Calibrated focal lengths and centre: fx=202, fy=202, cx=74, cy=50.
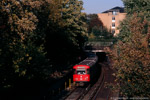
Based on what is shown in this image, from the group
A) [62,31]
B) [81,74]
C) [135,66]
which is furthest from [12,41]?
[62,31]

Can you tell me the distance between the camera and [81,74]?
2422 cm

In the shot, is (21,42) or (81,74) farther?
(81,74)

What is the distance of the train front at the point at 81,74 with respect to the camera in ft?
78.9

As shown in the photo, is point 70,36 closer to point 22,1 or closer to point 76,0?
point 76,0

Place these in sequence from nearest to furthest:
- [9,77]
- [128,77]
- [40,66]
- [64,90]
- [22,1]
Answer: [128,77] < [9,77] < [22,1] < [40,66] < [64,90]

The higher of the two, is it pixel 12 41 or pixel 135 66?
pixel 12 41

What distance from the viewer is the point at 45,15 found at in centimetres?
2609

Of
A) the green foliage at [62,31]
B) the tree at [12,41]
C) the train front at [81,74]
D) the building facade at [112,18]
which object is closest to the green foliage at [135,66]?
the tree at [12,41]

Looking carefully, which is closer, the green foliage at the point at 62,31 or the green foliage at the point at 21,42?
the green foliage at the point at 21,42

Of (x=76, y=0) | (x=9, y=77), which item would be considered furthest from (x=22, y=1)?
(x=76, y=0)

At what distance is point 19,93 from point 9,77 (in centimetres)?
444

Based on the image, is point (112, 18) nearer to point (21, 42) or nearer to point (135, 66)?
point (21, 42)

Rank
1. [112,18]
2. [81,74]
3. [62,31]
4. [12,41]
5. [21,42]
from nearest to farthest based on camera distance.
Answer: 1. [12,41]
2. [21,42]
3. [81,74]
4. [62,31]
5. [112,18]

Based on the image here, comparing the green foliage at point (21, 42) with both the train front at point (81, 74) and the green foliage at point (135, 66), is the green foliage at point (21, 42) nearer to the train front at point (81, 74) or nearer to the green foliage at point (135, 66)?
the train front at point (81, 74)
